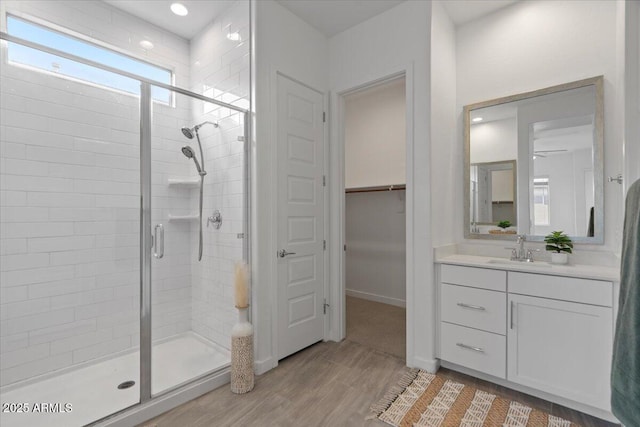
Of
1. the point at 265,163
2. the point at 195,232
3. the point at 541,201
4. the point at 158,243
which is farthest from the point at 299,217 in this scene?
the point at 541,201

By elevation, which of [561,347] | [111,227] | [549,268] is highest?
[111,227]

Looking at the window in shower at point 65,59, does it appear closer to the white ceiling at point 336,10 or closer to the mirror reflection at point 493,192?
the white ceiling at point 336,10

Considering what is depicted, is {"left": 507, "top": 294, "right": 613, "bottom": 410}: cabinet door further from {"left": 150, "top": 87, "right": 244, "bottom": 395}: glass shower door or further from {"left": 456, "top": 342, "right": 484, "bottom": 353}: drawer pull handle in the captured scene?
{"left": 150, "top": 87, "right": 244, "bottom": 395}: glass shower door

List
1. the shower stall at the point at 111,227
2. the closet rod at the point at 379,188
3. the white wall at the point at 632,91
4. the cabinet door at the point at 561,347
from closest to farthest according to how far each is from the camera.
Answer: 1. the white wall at the point at 632,91
2. the cabinet door at the point at 561,347
3. the shower stall at the point at 111,227
4. the closet rod at the point at 379,188

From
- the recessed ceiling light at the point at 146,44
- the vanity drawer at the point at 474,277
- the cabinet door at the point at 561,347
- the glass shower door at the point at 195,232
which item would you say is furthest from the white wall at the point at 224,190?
the cabinet door at the point at 561,347

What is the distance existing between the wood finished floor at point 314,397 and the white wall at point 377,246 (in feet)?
4.99

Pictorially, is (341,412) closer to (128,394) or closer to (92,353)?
(128,394)

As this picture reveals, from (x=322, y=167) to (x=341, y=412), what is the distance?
2.00m

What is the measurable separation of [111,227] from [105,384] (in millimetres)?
1151

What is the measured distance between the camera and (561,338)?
1863mm

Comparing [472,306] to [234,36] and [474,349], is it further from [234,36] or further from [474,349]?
[234,36]

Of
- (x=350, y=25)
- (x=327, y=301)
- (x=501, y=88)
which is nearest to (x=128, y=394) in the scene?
(x=327, y=301)

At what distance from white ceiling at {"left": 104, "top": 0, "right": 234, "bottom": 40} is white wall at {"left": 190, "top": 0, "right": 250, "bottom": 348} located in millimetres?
145

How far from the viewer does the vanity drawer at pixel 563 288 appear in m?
1.76
